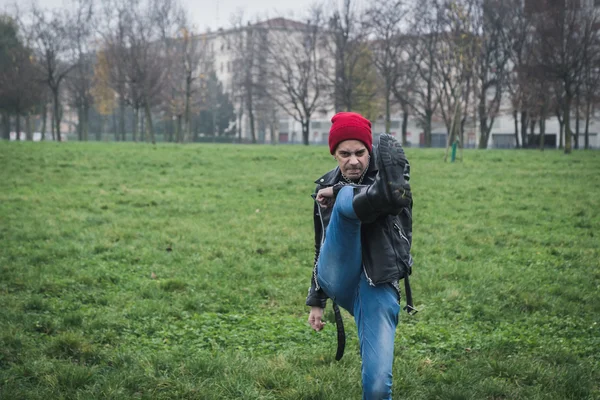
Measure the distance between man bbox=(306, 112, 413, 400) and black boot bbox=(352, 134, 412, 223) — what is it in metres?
0.02

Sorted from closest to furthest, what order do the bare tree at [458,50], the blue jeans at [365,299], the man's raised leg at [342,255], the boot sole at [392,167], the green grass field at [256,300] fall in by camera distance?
1. the boot sole at [392,167]
2. the man's raised leg at [342,255]
3. the blue jeans at [365,299]
4. the green grass field at [256,300]
5. the bare tree at [458,50]

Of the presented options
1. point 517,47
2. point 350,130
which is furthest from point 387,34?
point 350,130

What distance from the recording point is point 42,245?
9578mm

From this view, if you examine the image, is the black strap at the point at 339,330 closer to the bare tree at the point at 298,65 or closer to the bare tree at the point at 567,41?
the bare tree at the point at 567,41

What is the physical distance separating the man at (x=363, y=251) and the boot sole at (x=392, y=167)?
0.08 metres

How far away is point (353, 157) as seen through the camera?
3.29 m

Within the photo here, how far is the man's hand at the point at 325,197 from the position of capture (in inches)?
123

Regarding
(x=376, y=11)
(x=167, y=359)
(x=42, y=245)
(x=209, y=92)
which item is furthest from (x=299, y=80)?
(x=167, y=359)

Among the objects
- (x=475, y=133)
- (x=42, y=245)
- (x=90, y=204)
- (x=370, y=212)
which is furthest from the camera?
(x=475, y=133)

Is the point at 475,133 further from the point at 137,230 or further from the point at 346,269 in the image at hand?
the point at 346,269

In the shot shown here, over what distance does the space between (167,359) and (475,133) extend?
272 ft

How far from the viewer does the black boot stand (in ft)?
8.65

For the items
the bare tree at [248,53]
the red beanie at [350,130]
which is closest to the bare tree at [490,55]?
the bare tree at [248,53]

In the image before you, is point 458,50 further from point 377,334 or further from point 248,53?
point 248,53
